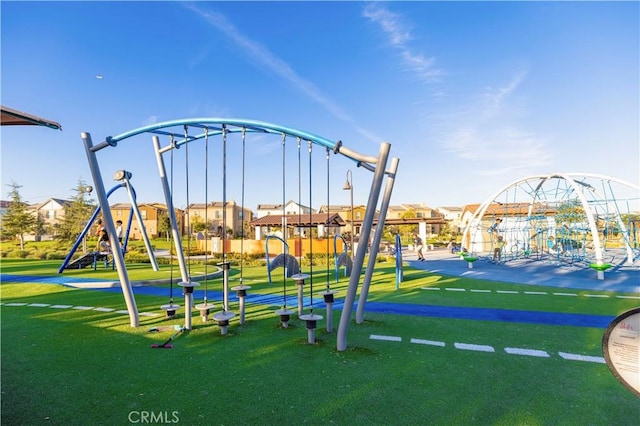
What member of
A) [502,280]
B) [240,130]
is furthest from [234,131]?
[502,280]

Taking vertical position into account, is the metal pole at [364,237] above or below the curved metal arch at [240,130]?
below

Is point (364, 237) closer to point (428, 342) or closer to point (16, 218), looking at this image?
point (428, 342)

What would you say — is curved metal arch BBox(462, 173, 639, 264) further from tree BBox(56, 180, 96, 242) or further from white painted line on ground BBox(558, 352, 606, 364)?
tree BBox(56, 180, 96, 242)

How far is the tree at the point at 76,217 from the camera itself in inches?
1178

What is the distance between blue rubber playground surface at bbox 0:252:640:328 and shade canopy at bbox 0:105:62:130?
5943mm

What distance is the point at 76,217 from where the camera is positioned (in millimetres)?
30391

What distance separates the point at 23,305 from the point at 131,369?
20.3 feet

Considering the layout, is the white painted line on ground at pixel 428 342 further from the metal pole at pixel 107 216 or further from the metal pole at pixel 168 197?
the metal pole at pixel 107 216

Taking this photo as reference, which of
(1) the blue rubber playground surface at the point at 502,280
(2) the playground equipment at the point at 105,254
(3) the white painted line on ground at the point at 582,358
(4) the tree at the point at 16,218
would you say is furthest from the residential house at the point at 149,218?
(3) the white painted line on ground at the point at 582,358

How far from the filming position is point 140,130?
22.5ft

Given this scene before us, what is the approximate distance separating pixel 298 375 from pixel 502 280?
11482 mm

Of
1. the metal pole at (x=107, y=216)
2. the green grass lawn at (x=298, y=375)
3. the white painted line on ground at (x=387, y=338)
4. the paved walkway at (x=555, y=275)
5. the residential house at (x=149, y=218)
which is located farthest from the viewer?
the residential house at (x=149, y=218)

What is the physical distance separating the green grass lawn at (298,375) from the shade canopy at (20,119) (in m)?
2.96

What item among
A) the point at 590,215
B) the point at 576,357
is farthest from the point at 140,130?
the point at 590,215
